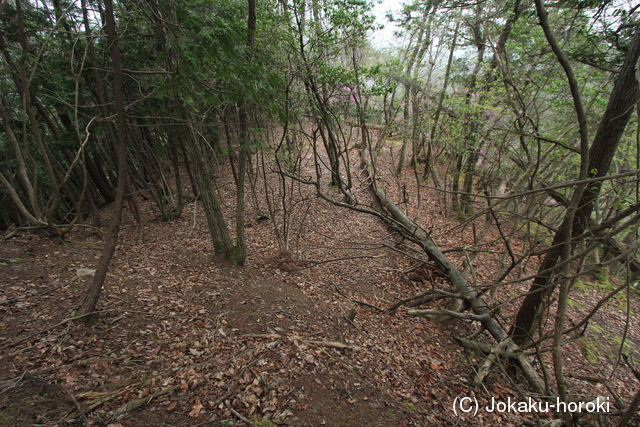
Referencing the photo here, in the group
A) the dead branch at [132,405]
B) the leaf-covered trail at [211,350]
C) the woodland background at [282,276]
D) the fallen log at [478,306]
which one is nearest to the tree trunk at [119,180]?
the woodland background at [282,276]

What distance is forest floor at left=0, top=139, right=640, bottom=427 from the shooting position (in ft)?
9.61

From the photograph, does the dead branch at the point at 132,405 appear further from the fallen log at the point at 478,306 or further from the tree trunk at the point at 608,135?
the tree trunk at the point at 608,135

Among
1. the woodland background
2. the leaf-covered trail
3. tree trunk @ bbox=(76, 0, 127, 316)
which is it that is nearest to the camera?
the leaf-covered trail

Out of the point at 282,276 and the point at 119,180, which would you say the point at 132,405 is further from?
the point at 282,276

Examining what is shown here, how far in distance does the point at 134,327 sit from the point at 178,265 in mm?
2488

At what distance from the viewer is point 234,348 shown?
13.0ft

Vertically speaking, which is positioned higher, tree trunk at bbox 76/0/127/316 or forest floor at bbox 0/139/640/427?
tree trunk at bbox 76/0/127/316

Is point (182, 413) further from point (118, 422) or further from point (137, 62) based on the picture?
point (137, 62)

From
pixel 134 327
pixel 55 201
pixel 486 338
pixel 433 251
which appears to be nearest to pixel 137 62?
pixel 55 201

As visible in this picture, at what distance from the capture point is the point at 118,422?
2.60 m

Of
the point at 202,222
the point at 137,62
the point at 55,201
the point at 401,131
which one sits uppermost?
the point at 137,62
